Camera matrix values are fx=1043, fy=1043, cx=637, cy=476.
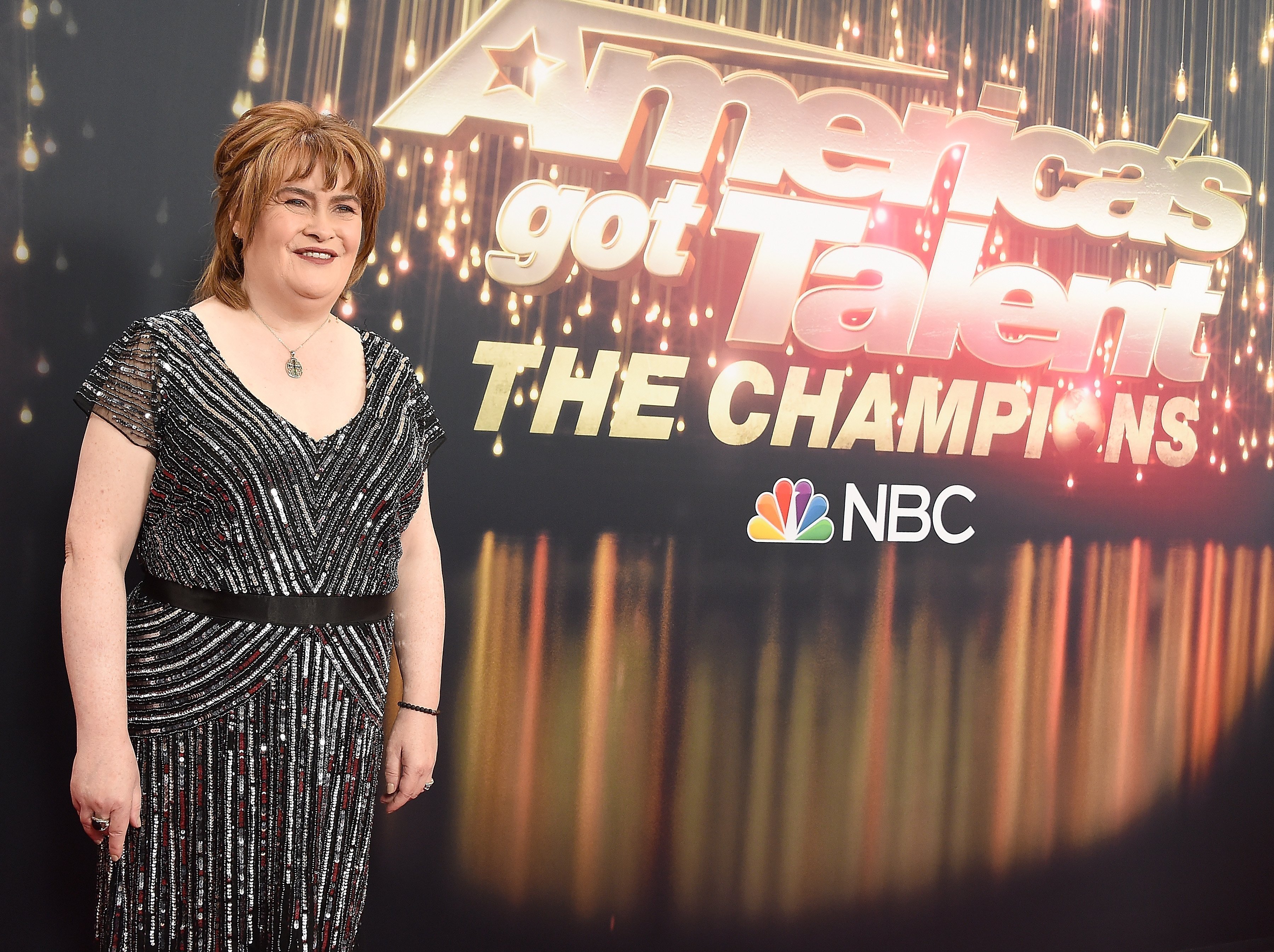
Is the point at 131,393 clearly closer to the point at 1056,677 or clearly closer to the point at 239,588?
the point at 239,588

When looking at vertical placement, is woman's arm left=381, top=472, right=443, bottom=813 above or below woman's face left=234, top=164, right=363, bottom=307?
below

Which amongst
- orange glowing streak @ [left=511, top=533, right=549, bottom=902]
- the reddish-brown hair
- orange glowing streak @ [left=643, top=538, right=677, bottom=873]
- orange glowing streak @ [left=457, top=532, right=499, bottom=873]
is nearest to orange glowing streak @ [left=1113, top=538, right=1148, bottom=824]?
orange glowing streak @ [left=643, top=538, right=677, bottom=873]

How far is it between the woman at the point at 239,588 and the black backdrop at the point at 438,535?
Result: 0.57 meters

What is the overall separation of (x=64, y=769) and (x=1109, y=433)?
94.9 inches

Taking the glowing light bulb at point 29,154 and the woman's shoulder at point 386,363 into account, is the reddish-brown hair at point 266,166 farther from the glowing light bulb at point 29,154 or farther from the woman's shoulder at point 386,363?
the glowing light bulb at point 29,154

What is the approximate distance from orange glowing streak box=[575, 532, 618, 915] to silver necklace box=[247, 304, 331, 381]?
0.91 meters

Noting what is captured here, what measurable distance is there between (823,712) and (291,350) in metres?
1.51

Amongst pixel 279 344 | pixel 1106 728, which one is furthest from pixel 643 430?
pixel 1106 728

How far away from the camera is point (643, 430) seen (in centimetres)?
223

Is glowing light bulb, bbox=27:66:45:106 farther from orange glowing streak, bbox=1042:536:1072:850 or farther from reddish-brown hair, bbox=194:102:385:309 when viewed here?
orange glowing streak, bbox=1042:536:1072:850

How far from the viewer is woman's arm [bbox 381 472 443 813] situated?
61.3 inches

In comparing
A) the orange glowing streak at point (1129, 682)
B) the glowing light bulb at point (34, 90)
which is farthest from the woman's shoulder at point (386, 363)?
the orange glowing streak at point (1129, 682)

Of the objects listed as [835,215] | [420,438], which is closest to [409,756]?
[420,438]

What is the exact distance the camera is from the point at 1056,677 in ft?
8.50
